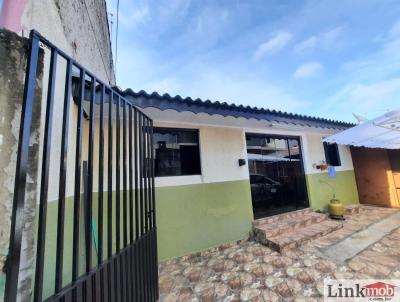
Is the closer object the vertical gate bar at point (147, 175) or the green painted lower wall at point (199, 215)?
the vertical gate bar at point (147, 175)

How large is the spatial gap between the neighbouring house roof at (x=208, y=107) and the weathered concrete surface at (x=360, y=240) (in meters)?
3.36

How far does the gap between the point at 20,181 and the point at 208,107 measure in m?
3.26

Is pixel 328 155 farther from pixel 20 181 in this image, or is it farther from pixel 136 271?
pixel 20 181

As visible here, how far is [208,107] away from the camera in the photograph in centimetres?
387

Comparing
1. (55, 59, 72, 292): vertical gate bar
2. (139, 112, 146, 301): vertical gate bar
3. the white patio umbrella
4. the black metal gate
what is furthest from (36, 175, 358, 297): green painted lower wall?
the white patio umbrella

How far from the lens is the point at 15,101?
1088mm

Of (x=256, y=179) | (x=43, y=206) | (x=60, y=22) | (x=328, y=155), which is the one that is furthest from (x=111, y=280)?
(x=328, y=155)

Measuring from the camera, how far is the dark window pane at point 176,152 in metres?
4.94

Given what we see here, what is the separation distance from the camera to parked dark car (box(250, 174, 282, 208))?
6.16 metres

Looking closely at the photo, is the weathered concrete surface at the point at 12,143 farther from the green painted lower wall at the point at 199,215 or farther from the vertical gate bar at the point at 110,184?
the green painted lower wall at the point at 199,215

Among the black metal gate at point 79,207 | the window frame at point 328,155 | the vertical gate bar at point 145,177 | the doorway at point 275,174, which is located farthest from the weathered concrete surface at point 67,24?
the window frame at point 328,155

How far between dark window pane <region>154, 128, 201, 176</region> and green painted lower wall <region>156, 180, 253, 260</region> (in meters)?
0.48

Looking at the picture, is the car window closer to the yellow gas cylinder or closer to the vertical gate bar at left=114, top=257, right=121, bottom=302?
the yellow gas cylinder

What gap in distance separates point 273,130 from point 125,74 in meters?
8.34
